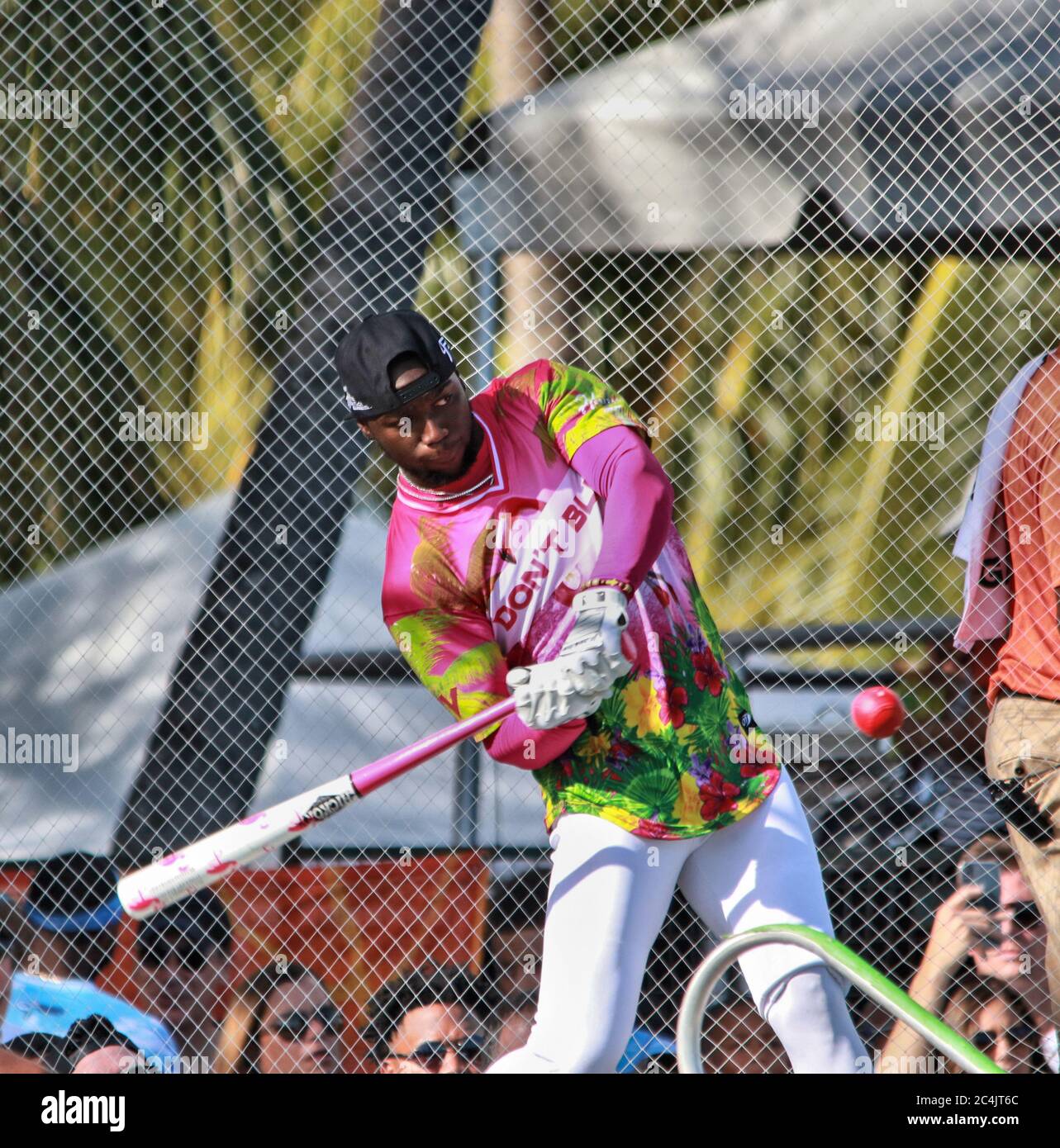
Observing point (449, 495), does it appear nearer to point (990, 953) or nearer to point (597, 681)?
point (597, 681)

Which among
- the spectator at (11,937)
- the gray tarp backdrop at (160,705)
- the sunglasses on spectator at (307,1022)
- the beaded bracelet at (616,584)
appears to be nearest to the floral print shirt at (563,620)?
the beaded bracelet at (616,584)

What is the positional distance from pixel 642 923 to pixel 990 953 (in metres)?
1.38

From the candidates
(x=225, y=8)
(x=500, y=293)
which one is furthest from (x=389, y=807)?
(x=225, y=8)

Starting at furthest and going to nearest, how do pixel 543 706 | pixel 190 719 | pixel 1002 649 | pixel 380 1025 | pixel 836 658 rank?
pixel 836 658 < pixel 190 719 < pixel 380 1025 < pixel 1002 649 < pixel 543 706

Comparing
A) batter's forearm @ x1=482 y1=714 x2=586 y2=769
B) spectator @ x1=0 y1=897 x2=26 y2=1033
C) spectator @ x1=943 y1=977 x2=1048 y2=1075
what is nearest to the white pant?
batter's forearm @ x1=482 y1=714 x2=586 y2=769

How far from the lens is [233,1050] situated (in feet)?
11.0

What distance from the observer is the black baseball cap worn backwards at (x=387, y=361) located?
218 cm

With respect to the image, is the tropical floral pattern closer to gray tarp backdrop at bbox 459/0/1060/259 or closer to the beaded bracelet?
the beaded bracelet

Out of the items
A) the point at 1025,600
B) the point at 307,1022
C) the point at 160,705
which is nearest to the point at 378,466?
the point at 160,705

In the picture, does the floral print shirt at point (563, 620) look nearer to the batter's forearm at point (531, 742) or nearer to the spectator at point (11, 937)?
the batter's forearm at point (531, 742)

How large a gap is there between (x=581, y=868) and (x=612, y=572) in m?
0.48

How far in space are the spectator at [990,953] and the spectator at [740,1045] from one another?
26 cm

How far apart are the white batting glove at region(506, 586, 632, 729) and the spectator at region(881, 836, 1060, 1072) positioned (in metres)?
1.56
